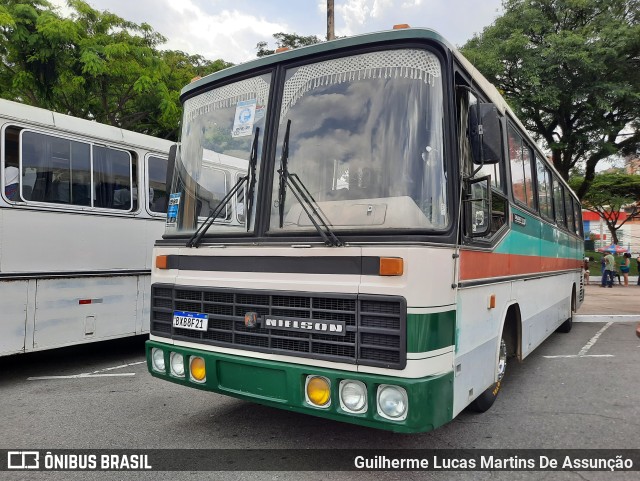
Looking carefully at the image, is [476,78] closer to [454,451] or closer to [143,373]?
[454,451]

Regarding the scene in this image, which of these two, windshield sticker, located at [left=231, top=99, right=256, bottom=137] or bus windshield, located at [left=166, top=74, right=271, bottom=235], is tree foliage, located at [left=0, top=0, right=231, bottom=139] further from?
windshield sticker, located at [left=231, top=99, right=256, bottom=137]

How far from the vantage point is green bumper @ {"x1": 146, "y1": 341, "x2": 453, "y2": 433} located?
3.12 m

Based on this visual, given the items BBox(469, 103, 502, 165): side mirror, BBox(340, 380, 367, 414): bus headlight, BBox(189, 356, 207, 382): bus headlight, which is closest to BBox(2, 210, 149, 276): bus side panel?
BBox(189, 356, 207, 382): bus headlight

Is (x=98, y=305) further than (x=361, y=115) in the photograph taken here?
Yes

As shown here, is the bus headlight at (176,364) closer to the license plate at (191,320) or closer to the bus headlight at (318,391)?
the license plate at (191,320)

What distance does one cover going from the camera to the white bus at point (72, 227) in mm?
5664

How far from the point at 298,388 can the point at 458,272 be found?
4.27 ft

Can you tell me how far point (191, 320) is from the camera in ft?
13.1

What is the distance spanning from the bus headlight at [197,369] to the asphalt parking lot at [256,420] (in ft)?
1.82

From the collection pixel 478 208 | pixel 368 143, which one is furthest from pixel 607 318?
pixel 368 143

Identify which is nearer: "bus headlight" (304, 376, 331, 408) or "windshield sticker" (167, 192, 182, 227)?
"bus headlight" (304, 376, 331, 408)

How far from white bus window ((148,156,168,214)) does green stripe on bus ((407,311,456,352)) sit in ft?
16.7

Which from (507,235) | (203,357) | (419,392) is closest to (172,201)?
(203,357)

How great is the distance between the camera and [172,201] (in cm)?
452
